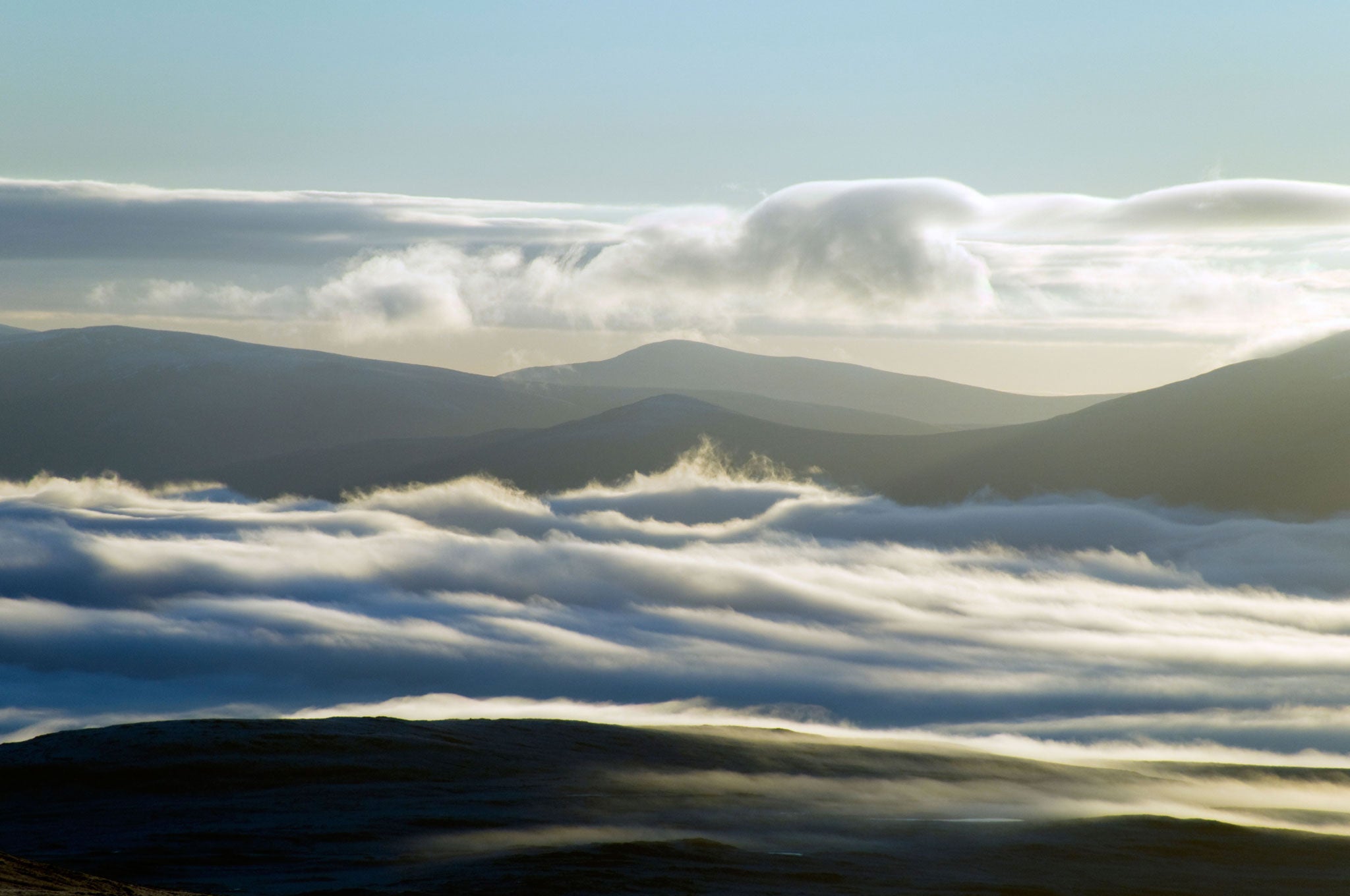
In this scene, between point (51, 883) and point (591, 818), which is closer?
point (51, 883)

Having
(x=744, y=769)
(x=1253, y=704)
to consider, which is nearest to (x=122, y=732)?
(x=744, y=769)

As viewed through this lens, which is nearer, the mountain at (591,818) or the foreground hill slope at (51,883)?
the foreground hill slope at (51,883)

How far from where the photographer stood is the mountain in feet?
153

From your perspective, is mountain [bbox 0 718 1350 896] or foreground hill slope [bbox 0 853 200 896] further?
mountain [bbox 0 718 1350 896]

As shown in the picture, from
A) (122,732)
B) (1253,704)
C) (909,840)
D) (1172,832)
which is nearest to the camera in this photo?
(909,840)

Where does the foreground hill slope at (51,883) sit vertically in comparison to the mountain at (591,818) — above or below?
above

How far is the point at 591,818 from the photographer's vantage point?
60.9 metres

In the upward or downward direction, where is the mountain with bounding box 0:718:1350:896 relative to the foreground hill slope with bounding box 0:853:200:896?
downward

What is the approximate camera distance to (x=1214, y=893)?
52.0 metres

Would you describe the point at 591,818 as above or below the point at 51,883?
below

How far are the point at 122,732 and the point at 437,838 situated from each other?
36876mm

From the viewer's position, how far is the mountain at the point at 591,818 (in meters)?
46.5

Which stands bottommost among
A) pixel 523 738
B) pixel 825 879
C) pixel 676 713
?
pixel 676 713

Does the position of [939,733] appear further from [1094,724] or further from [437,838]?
[437,838]
